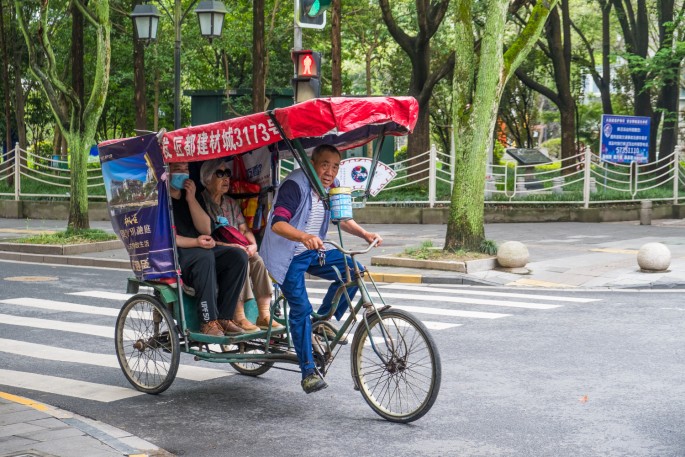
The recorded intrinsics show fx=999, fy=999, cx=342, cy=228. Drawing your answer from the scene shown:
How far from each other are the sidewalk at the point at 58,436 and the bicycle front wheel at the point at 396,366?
1.50 meters

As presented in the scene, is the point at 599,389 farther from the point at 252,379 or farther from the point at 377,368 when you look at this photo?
the point at 252,379

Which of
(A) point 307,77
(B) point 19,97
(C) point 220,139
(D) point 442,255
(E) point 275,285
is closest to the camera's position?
(C) point 220,139

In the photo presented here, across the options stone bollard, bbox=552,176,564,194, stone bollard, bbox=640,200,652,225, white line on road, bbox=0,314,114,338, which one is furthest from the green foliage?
white line on road, bbox=0,314,114,338

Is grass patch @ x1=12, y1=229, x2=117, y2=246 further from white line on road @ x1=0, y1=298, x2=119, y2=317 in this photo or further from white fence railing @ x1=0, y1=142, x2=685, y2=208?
white line on road @ x1=0, y1=298, x2=119, y2=317

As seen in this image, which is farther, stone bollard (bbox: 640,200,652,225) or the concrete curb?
stone bollard (bbox: 640,200,652,225)

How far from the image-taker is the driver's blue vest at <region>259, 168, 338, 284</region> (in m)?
6.69

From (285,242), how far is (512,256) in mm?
8894

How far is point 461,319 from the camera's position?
423 inches

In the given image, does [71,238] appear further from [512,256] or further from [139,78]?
[139,78]

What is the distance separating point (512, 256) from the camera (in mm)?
15102

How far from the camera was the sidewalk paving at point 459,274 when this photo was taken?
5785 millimetres

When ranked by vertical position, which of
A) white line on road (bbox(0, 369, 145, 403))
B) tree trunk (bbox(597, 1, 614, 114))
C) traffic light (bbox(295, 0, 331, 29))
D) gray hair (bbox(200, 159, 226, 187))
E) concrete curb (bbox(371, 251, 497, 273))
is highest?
tree trunk (bbox(597, 1, 614, 114))

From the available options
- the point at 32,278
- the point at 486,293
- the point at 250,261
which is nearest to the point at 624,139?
the point at 486,293

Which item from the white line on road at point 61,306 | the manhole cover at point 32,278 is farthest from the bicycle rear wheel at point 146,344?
the manhole cover at point 32,278
